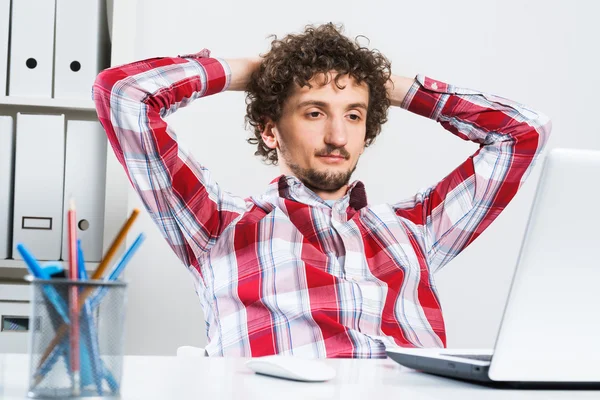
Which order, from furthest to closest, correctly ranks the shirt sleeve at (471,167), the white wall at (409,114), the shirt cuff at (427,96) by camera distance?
the white wall at (409,114), the shirt cuff at (427,96), the shirt sleeve at (471,167)

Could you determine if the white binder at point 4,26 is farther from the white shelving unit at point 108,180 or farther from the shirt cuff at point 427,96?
the shirt cuff at point 427,96

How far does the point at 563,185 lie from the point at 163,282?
155 centimetres

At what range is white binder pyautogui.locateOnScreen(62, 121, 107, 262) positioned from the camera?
1.79m

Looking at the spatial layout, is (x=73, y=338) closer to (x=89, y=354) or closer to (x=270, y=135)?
(x=89, y=354)

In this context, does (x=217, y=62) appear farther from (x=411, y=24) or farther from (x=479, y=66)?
(x=479, y=66)

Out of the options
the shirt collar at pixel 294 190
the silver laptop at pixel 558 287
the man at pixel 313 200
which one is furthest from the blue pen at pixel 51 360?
the shirt collar at pixel 294 190

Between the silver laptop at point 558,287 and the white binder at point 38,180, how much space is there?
4.27ft

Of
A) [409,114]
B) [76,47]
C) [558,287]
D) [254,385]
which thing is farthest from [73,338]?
[409,114]

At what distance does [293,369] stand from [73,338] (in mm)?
251

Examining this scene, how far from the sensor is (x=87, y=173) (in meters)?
1.79

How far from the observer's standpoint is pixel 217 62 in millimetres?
1690

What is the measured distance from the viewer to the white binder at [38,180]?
1.77 m

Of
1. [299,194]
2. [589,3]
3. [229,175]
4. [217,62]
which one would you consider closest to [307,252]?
[299,194]

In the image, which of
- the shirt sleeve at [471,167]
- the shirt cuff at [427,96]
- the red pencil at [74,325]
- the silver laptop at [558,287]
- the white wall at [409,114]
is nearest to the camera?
the red pencil at [74,325]
